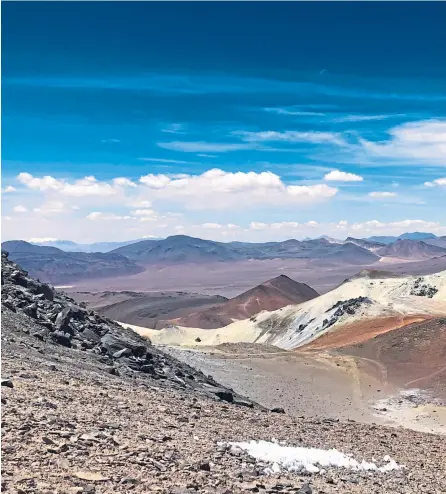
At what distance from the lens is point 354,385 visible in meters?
30.6

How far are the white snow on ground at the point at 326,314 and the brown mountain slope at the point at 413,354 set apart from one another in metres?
15.4

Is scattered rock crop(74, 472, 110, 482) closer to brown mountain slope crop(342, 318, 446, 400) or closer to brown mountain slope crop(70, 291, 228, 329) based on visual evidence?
brown mountain slope crop(342, 318, 446, 400)

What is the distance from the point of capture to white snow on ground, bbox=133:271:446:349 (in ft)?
188

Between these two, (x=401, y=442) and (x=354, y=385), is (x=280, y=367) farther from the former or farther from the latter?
(x=401, y=442)

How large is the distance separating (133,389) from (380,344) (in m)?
26.9

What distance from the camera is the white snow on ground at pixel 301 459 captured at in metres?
10.4

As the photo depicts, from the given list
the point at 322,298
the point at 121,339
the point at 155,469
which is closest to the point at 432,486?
the point at 155,469

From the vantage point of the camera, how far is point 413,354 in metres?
36.1

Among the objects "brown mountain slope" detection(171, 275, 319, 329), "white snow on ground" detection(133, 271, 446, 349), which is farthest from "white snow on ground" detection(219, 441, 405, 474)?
"brown mountain slope" detection(171, 275, 319, 329)

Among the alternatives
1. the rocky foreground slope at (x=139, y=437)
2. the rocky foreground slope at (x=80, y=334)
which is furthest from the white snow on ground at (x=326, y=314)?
the rocky foreground slope at (x=139, y=437)

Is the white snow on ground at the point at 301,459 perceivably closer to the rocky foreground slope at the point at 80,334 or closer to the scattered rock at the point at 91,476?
the scattered rock at the point at 91,476

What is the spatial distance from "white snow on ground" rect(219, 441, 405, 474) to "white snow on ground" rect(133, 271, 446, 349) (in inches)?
1705

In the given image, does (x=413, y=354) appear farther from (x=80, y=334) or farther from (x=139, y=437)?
(x=139, y=437)

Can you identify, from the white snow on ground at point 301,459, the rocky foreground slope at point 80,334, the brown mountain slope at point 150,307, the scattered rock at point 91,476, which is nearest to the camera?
the scattered rock at point 91,476
